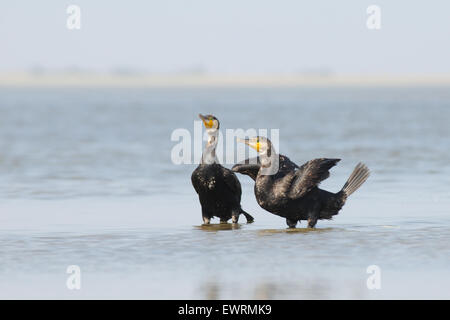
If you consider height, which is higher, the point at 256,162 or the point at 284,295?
the point at 256,162

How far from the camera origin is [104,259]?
35.1 ft

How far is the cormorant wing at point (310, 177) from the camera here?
492 inches

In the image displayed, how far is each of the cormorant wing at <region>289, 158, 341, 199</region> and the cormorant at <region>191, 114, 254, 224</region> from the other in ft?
3.32

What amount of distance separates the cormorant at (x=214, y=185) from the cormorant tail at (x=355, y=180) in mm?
1301

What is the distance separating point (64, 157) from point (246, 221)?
9.77 meters

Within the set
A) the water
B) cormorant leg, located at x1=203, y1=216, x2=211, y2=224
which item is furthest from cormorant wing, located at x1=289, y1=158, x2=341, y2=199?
cormorant leg, located at x1=203, y1=216, x2=211, y2=224

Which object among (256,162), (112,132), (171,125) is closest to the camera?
(256,162)

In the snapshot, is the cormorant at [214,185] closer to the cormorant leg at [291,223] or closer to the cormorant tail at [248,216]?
the cormorant tail at [248,216]

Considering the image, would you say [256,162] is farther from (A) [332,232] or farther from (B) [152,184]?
(B) [152,184]

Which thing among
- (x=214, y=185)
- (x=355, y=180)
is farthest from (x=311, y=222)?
(x=214, y=185)

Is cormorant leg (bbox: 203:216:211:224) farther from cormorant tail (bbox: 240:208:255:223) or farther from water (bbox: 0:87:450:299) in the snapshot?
cormorant tail (bbox: 240:208:255:223)

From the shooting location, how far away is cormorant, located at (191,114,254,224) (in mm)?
13234

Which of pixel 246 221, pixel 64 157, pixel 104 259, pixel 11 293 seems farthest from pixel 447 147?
pixel 11 293
